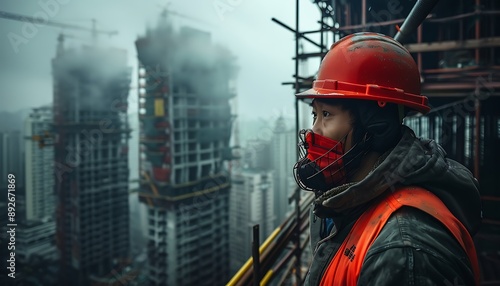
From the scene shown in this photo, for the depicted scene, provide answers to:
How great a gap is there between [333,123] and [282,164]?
151 ft

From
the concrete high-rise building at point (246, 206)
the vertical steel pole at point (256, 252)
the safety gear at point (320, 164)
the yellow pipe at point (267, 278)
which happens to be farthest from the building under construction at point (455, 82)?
the concrete high-rise building at point (246, 206)

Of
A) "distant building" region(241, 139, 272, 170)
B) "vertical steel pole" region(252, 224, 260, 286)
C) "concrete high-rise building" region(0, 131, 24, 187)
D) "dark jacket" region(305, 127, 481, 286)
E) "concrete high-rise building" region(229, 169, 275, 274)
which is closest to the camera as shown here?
"dark jacket" region(305, 127, 481, 286)

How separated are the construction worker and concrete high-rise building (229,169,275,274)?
42505 mm

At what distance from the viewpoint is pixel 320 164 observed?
5.22ft

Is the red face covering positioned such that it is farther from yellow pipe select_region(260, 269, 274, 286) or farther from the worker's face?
yellow pipe select_region(260, 269, 274, 286)

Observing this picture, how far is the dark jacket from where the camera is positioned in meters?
0.98

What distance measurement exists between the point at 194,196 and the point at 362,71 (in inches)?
1055

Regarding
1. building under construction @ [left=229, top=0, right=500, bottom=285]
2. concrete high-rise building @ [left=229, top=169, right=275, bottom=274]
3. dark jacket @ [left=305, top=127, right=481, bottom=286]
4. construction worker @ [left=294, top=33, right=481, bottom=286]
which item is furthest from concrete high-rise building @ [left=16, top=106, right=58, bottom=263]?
dark jacket @ [left=305, top=127, right=481, bottom=286]

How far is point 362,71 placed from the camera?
60.1 inches

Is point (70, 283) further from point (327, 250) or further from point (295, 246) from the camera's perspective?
point (327, 250)

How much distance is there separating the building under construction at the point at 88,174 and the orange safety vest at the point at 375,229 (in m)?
27.9

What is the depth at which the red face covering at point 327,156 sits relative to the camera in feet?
5.02

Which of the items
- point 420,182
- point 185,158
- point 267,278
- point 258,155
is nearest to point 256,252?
point 420,182

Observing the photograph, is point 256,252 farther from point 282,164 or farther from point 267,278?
point 282,164
